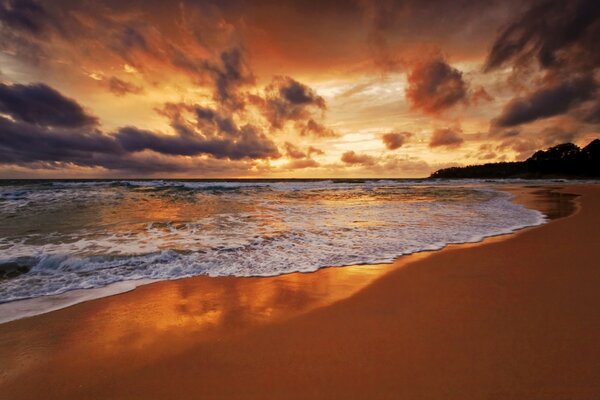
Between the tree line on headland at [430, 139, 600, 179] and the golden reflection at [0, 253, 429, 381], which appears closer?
the golden reflection at [0, 253, 429, 381]

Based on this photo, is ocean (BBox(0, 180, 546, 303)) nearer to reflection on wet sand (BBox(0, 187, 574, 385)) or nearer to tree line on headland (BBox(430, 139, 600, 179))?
reflection on wet sand (BBox(0, 187, 574, 385))

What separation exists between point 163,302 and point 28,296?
1.86 metres

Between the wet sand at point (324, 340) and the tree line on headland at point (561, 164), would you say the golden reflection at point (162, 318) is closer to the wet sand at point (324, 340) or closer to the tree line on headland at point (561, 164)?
the wet sand at point (324, 340)

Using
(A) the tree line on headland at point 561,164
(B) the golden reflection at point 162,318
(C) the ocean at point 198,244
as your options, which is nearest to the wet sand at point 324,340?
(B) the golden reflection at point 162,318

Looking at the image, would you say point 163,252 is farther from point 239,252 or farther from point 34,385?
point 34,385

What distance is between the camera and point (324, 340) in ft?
8.44

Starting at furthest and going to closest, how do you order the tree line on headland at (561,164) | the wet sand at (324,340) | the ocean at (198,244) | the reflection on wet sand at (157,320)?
the tree line on headland at (561,164) → the ocean at (198,244) → the reflection on wet sand at (157,320) → the wet sand at (324,340)

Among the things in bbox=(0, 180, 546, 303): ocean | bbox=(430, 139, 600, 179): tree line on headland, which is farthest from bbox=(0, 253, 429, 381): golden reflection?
bbox=(430, 139, 600, 179): tree line on headland

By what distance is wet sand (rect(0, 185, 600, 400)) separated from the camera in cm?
201

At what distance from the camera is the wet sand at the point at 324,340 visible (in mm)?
2014

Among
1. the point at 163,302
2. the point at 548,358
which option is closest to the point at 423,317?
the point at 548,358

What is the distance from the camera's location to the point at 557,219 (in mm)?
8867

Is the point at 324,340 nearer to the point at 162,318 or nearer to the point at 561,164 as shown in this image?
the point at 162,318

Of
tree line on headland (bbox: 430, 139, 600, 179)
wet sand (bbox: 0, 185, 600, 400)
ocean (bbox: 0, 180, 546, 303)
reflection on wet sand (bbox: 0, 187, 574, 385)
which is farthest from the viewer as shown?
tree line on headland (bbox: 430, 139, 600, 179)
